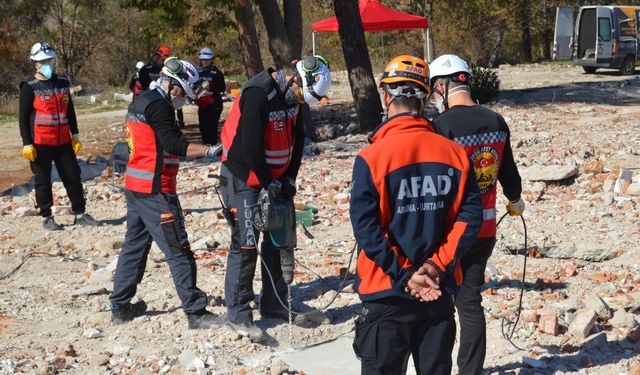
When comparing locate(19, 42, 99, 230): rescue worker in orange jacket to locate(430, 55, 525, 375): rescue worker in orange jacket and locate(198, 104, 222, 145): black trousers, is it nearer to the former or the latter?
locate(198, 104, 222, 145): black trousers

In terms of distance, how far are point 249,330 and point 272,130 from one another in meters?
1.31

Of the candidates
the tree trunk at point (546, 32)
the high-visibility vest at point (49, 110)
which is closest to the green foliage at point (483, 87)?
the high-visibility vest at point (49, 110)

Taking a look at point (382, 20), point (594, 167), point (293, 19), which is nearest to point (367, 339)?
point (594, 167)

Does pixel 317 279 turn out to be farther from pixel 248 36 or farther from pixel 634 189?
pixel 248 36

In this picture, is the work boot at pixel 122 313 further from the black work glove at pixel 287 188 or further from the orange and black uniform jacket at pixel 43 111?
the orange and black uniform jacket at pixel 43 111

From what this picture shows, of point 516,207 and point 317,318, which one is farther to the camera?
point 317,318

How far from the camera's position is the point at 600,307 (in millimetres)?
5676

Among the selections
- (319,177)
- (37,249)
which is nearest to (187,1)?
(319,177)

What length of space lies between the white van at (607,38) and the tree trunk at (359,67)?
11.7 m

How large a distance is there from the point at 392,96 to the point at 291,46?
1288cm

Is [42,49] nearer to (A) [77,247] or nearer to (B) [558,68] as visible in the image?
(A) [77,247]

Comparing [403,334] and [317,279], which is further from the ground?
[403,334]

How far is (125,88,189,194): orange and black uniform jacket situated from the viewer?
18.6 ft

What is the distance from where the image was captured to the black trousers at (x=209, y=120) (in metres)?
14.0
